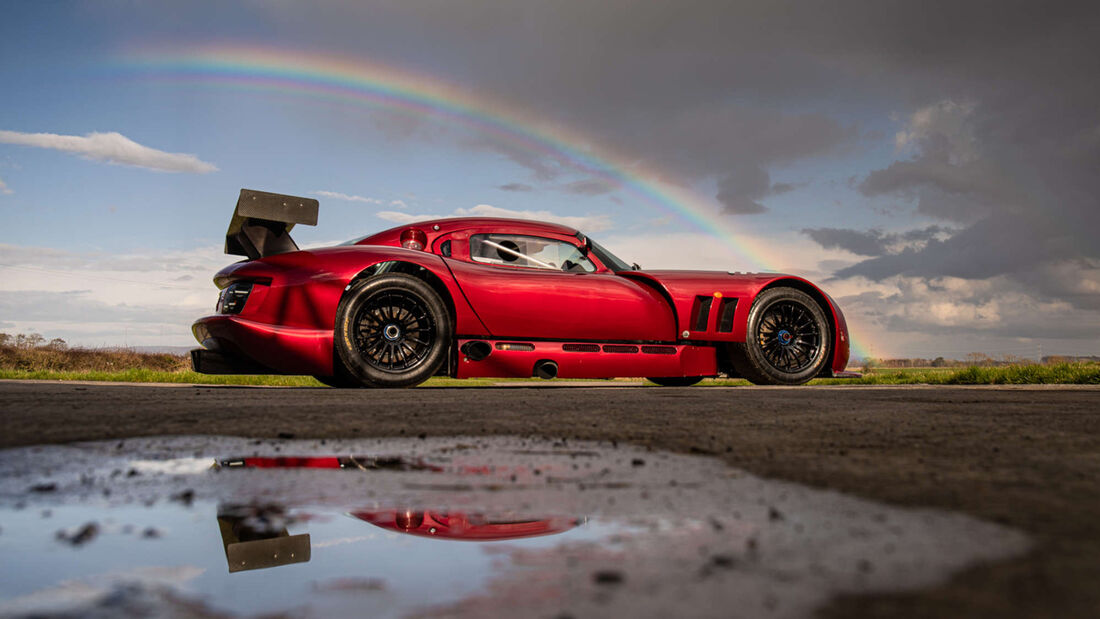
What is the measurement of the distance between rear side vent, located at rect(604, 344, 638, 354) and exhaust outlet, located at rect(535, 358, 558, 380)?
484mm

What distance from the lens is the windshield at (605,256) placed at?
24.2 feet

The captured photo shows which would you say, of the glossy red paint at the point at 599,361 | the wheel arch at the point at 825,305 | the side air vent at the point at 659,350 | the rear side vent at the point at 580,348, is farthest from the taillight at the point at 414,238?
the wheel arch at the point at 825,305

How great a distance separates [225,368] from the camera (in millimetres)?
5957

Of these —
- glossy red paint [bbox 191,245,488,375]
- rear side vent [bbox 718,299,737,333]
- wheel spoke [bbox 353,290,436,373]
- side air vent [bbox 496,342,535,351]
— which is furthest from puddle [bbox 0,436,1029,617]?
rear side vent [bbox 718,299,737,333]

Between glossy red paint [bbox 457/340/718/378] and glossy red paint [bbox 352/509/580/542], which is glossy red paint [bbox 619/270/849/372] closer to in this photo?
glossy red paint [bbox 457/340/718/378]

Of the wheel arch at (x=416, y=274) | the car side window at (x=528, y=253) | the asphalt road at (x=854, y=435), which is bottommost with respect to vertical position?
the asphalt road at (x=854, y=435)

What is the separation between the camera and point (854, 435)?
9.19 feet

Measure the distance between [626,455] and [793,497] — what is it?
28.8 inches

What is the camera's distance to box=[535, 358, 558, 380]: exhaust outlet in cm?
654

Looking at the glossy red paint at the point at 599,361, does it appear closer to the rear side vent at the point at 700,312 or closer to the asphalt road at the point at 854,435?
the rear side vent at the point at 700,312

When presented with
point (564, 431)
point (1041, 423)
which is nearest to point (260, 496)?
point (564, 431)

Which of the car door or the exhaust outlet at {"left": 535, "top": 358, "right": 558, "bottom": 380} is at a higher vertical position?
the car door

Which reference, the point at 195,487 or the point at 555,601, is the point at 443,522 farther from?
the point at 195,487

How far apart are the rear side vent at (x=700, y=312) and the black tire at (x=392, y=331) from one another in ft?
7.61
